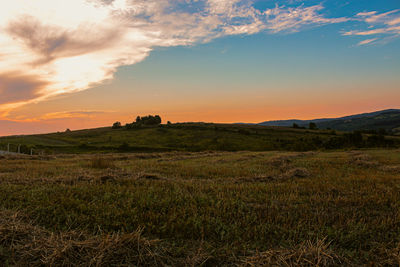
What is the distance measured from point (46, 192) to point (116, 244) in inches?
177

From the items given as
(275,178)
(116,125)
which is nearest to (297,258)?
(275,178)

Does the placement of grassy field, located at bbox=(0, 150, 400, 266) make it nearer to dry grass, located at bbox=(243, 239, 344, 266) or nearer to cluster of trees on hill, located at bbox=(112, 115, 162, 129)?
dry grass, located at bbox=(243, 239, 344, 266)

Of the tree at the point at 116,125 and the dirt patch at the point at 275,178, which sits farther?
the tree at the point at 116,125

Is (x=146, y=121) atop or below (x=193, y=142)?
atop

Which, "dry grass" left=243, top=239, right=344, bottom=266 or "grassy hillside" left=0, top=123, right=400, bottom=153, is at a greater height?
"dry grass" left=243, top=239, right=344, bottom=266

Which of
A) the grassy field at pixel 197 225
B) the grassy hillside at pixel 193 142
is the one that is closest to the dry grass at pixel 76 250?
the grassy field at pixel 197 225

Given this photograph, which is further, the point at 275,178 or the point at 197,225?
the point at 275,178

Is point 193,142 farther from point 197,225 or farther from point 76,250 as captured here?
point 76,250

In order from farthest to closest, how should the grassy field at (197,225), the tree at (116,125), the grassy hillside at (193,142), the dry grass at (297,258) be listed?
1. the tree at (116,125)
2. the grassy hillside at (193,142)
3. the grassy field at (197,225)
4. the dry grass at (297,258)

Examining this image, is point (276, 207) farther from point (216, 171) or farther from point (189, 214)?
point (216, 171)

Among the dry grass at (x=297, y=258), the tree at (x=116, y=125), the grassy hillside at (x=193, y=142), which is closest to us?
the dry grass at (x=297, y=258)

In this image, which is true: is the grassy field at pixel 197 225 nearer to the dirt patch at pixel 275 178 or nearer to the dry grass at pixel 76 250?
the dry grass at pixel 76 250

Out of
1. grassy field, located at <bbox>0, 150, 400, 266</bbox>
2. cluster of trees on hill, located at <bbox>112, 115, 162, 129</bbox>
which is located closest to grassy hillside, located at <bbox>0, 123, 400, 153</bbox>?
cluster of trees on hill, located at <bbox>112, 115, 162, 129</bbox>

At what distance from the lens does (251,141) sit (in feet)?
258
